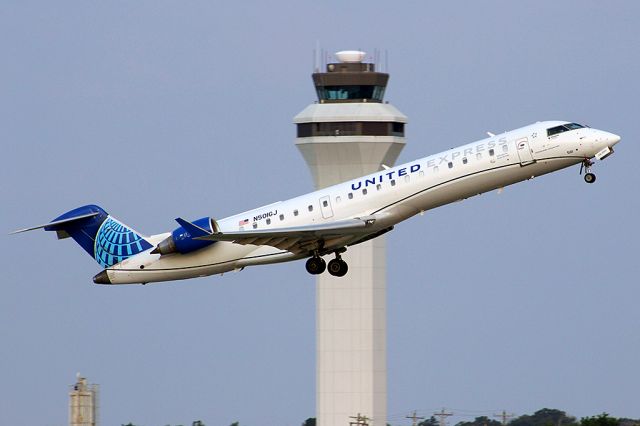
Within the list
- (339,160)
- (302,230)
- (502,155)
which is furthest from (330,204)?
(339,160)

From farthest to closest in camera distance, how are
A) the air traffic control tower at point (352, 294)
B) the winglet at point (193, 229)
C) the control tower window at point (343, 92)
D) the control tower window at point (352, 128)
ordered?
the control tower window at point (343, 92) < the control tower window at point (352, 128) < the air traffic control tower at point (352, 294) < the winglet at point (193, 229)

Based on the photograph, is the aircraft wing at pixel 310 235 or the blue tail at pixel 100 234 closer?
the aircraft wing at pixel 310 235

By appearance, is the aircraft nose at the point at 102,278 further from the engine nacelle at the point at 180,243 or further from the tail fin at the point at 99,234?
the engine nacelle at the point at 180,243

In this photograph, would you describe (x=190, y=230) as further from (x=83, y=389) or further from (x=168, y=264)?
(x=83, y=389)

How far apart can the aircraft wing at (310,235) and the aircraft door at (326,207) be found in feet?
1.81

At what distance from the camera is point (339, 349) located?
73.4 metres

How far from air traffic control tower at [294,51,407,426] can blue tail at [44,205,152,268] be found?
20.9m

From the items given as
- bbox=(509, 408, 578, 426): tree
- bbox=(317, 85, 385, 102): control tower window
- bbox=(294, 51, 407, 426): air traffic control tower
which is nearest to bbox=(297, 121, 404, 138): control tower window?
bbox=(294, 51, 407, 426): air traffic control tower

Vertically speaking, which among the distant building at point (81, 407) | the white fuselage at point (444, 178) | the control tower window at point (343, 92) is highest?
the control tower window at point (343, 92)

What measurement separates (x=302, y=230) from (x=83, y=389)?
9319 millimetres

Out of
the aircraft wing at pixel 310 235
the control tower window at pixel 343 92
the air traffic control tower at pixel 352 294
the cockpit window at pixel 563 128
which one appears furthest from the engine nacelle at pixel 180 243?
the control tower window at pixel 343 92

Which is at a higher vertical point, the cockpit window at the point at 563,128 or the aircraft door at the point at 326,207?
the cockpit window at the point at 563,128

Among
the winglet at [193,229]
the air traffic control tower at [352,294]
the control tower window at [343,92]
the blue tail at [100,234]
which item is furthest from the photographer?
the control tower window at [343,92]

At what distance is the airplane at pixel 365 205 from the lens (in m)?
46.3
